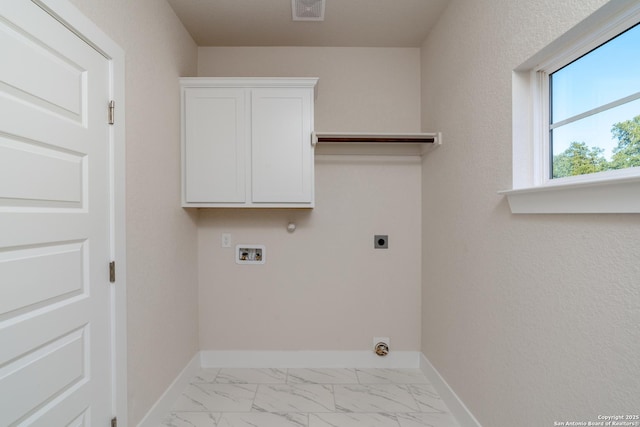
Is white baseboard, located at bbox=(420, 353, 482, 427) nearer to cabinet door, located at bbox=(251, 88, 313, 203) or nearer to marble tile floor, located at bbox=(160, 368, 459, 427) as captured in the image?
marble tile floor, located at bbox=(160, 368, 459, 427)

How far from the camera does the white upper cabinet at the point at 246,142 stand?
2205mm

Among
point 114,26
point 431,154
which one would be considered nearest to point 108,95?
point 114,26

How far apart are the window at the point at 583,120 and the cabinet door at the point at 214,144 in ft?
5.53

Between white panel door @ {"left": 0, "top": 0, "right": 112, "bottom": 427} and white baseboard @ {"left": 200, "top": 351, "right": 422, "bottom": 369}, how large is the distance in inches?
45.8

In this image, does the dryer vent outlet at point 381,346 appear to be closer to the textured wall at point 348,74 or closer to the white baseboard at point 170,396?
the white baseboard at point 170,396

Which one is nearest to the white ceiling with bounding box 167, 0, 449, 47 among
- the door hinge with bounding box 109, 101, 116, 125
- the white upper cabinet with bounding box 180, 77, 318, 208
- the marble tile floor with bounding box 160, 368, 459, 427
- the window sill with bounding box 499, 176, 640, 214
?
the white upper cabinet with bounding box 180, 77, 318, 208

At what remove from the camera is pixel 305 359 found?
257 centimetres

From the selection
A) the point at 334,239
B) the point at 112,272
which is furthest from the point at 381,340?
the point at 112,272

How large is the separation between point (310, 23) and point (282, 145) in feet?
3.03

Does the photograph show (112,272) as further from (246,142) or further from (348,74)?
(348,74)

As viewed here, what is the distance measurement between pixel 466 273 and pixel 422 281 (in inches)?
31.2

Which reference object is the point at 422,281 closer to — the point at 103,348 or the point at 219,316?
the point at 219,316

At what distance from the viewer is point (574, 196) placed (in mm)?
1040

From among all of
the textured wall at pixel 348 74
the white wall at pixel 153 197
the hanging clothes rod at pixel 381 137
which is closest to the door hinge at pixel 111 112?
the white wall at pixel 153 197
